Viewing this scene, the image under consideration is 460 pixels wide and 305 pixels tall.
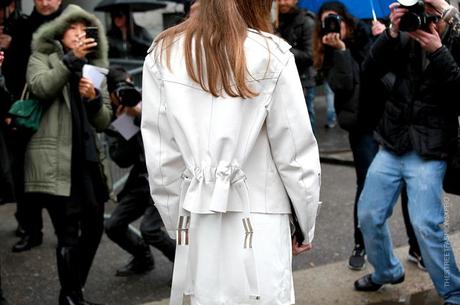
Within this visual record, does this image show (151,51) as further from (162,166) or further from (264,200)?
(264,200)

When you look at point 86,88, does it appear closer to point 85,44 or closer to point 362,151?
point 85,44

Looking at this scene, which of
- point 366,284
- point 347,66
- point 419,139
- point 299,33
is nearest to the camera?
point 419,139

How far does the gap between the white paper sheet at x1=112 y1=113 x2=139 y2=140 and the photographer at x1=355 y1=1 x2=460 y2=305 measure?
4.97 feet

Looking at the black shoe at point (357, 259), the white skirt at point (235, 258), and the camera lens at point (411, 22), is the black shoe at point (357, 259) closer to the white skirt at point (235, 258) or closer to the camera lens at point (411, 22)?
the camera lens at point (411, 22)

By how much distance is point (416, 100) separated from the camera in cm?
441

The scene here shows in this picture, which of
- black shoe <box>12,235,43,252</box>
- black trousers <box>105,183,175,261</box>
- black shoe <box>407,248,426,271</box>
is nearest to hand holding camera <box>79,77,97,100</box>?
black trousers <box>105,183,175,261</box>

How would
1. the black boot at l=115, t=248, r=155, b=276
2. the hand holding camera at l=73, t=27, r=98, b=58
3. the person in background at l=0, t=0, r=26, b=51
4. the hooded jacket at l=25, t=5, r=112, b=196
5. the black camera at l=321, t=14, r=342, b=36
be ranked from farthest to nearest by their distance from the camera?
the person in background at l=0, t=0, r=26, b=51, the black boot at l=115, t=248, r=155, b=276, the black camera at l=321, t=14, r=342, b=36, the hooded jacket at l=25, t=5, r=112, b=196, the hand holding camera at l=73, t=27, r=98, b=58

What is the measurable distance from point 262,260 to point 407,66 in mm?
1933

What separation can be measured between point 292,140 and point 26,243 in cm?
392

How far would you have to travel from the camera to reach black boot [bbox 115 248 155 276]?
5.63m

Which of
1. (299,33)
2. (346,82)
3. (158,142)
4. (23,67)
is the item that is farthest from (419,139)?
(299,33)

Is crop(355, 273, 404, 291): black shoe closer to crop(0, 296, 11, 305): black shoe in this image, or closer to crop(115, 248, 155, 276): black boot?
crop(115, 248, 155, 276): black boot

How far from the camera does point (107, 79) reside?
16.4ft

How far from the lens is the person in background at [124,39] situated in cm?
947
